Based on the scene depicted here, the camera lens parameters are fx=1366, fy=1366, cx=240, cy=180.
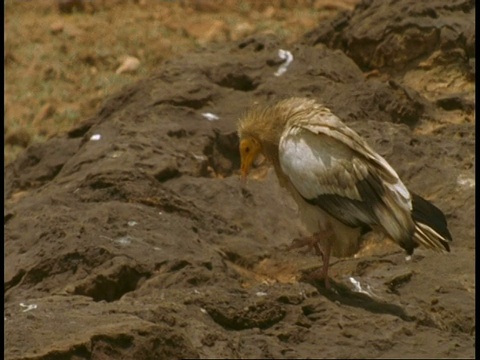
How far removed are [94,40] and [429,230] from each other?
10.5 m

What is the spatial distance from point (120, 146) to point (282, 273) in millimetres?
1768

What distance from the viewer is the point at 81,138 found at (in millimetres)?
10281

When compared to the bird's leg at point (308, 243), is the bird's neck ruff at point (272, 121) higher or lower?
higher

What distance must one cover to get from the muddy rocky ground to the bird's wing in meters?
0.34

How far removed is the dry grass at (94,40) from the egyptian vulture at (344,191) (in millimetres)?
7320

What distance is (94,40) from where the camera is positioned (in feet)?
56.4

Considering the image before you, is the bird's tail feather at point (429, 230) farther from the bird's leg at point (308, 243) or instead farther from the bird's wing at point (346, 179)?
the bird's leg at point (308, 243)

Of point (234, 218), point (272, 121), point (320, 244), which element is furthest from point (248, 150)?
point (320, 244)

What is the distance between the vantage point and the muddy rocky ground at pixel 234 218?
6348mm

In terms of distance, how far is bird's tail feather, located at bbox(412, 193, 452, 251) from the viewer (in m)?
7.27

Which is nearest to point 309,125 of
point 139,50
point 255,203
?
point 255,203

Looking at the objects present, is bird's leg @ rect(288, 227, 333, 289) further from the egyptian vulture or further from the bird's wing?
the bird's wing

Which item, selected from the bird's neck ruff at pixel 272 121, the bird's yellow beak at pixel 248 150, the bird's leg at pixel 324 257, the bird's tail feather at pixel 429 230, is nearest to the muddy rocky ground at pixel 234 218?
the bird's leg at pixel 324 257

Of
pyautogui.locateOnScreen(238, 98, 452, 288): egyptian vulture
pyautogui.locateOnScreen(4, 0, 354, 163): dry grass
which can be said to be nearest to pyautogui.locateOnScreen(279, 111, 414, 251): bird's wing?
pyautogui.locateOnScreen(238, 98, 452, 288): egyptian vulture
